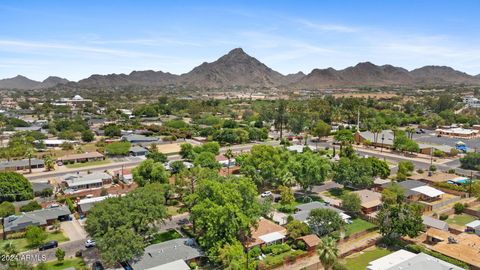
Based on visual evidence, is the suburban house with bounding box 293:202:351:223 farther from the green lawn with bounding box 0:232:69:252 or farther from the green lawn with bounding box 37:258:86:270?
the green lawn with bounding box 0:232:69:252

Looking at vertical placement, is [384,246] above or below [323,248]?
below

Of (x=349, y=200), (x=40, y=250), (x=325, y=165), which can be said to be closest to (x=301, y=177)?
(x=325, y=165)

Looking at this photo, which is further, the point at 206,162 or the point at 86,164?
the point at 86,164

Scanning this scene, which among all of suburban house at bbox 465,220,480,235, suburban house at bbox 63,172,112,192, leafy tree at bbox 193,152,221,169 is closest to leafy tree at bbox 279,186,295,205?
leafy tree at bbox 193,152,221,169

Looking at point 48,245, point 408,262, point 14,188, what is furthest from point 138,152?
point 408,262

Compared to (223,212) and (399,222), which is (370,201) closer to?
(399,222)

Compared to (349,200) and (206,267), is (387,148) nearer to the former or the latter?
(349,200)

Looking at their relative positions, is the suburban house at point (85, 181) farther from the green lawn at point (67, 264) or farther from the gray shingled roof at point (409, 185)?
the gray shingled roof at point (409, 185)
